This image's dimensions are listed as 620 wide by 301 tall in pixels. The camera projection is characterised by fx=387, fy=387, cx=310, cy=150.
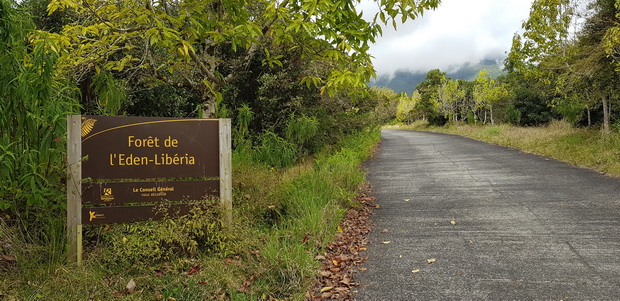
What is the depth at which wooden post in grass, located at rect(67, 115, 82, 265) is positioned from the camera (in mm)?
3955

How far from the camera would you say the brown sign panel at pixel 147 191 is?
4.14m

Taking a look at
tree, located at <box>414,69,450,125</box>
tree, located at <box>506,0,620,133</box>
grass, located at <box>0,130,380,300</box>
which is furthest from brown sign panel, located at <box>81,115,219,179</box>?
tree, located at <box>414,69,450,125</box>

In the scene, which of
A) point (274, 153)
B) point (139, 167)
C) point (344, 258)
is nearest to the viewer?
point (139, 167)

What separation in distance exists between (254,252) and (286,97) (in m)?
7.47

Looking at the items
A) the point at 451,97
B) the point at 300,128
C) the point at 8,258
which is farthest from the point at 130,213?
the point at 451,97

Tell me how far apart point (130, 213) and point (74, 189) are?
60cm

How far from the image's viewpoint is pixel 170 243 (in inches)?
165

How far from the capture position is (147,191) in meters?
4.33

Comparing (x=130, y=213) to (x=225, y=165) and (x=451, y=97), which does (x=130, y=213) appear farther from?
(x=451, y=97)

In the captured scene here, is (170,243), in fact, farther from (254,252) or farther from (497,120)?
(497,120)

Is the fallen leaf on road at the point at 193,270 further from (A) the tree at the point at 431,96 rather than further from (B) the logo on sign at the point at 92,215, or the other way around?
(A) the tree at the point at 431,96

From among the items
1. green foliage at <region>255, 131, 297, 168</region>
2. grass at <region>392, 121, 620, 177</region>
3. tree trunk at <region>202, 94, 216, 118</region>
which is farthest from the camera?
grass at <region>392, 121, 620, 177</region>

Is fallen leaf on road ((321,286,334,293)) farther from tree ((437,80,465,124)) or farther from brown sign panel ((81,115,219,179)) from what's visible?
tree ((437,80,465,124))

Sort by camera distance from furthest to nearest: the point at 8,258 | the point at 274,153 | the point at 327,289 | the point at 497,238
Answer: the point at 274,153, the point at 497,238, the point at 327,289, the point at 8,258
